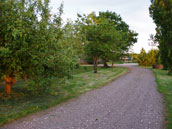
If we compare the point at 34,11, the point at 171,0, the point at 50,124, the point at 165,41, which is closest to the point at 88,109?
the point at 50,124

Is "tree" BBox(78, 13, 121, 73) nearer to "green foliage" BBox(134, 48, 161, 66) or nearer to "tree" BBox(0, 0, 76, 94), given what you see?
"tree" BBox(0, 0, 76, 94)

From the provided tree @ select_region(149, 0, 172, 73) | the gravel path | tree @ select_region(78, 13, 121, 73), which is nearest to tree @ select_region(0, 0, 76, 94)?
the gravel path

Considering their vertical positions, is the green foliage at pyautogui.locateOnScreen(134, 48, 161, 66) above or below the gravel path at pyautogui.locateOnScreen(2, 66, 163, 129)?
above

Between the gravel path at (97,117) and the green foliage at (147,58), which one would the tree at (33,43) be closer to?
the gravel path at (97,117)

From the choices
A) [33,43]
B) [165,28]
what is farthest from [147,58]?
[33,43]

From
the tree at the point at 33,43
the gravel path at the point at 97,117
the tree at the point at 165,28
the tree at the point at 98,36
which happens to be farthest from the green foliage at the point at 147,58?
the tree at the point at 33,43

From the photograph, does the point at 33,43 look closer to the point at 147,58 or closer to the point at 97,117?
the point at 97,117

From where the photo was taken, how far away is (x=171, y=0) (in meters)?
20.0

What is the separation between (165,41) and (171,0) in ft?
17.9

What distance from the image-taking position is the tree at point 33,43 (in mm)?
6203

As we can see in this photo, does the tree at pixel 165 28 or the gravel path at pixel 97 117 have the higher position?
the tree at pixel 165 28

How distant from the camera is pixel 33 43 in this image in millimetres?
6645

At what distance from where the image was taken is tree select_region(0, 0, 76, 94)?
620 centimetres

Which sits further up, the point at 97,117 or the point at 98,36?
the point at 98,36
